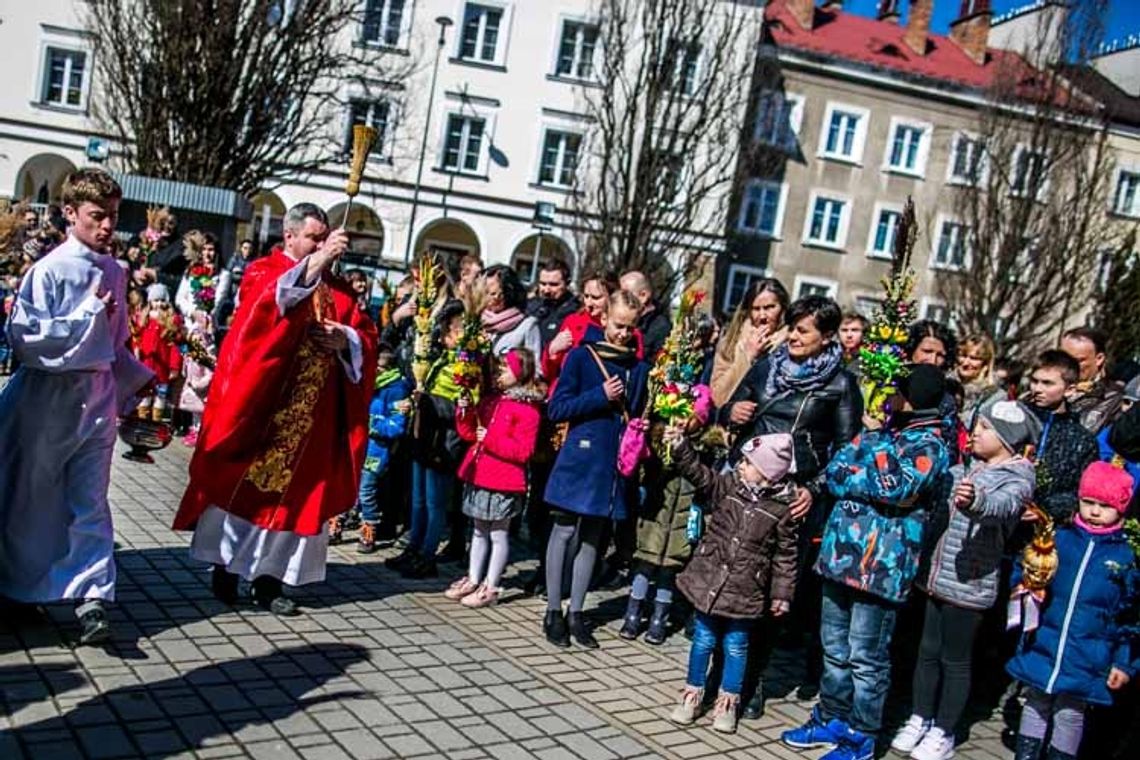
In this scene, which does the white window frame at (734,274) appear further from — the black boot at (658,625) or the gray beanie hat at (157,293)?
the black boot at (658,625)

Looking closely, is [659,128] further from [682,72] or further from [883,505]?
[883,505]

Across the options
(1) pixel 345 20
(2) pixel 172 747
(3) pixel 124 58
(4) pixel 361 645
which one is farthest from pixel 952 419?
(1) pixel 345 20

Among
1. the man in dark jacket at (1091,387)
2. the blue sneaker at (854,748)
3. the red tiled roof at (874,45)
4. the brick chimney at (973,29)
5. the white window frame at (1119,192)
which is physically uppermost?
the brick chimney at (973,29)

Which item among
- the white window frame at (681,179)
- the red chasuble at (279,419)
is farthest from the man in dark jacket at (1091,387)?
the white window frame at (681,179)

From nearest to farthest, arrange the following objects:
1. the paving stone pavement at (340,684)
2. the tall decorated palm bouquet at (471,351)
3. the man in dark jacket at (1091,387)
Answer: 1. the paving stone pavement at (340,684)
2. the man in dark jacket at (1091,387)
3. the tall decorated palm bouquet at (471,351)

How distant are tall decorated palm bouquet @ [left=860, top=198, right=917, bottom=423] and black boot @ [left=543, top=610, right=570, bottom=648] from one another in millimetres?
2242

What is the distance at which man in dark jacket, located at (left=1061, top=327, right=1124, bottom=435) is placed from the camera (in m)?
6.32

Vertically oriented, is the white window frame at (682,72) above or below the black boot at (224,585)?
above

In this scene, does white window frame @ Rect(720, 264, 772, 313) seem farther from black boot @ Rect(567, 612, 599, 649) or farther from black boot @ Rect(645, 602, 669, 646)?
black boot @ Rect(567, 612, 599, 649)

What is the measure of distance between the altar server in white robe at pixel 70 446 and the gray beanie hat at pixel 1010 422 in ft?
14.3

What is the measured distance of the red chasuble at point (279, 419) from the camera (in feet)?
17.7

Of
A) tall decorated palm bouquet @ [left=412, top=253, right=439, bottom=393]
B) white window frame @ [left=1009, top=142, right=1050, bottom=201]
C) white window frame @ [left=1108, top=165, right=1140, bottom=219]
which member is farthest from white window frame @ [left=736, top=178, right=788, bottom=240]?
tall decorated palm bouquet @ [left=412, top=253, right=439, bottom=393]

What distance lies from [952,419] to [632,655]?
7.66 ft

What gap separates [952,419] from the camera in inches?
225
